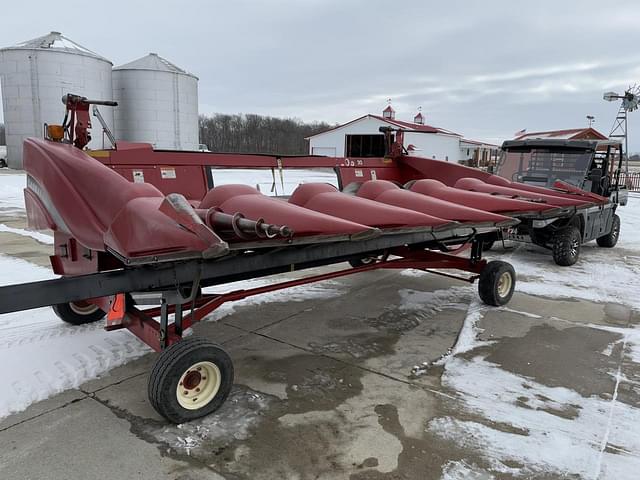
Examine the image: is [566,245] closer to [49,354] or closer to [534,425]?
[534,425]

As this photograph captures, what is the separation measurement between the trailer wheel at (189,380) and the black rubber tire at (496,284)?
3432mm

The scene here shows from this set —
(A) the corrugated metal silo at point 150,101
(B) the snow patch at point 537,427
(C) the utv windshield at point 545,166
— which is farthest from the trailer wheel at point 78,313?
(A) the corrugated metal silo at point 150,101

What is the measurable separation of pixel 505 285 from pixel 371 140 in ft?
101

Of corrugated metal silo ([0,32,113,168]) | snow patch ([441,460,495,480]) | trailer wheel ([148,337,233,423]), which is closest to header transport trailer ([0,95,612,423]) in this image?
trailer wheel ([148,337,233,423])

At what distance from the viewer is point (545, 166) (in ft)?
29.9

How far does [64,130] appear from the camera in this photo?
11.8ft

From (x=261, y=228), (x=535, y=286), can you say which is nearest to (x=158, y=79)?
(x=535, y=286)

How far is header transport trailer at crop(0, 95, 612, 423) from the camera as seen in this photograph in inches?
104

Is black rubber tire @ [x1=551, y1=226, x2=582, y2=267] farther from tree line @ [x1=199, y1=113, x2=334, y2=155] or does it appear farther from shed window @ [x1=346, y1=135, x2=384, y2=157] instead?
tree line @ [x1=199, y1=113, x2=334, y2=155]

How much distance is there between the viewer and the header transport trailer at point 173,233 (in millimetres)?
2631

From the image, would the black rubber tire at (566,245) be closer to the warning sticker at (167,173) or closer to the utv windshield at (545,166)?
the utv windshield at (545,166)

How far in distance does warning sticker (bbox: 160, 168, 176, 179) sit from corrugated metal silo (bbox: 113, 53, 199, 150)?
2675 centimetres

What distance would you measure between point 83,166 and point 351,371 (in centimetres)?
248

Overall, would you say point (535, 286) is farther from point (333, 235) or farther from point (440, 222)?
point (333, 235)
